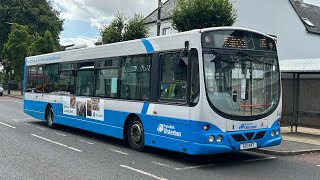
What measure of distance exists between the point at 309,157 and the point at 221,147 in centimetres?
330

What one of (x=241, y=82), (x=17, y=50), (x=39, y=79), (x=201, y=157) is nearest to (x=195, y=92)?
(x=241, y=82)

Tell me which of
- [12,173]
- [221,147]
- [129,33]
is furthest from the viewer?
[129,33]

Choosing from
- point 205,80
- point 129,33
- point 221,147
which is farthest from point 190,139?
point 129,33

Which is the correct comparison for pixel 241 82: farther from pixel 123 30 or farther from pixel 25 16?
pixel 25 16

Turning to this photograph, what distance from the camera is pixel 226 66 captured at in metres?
8.59

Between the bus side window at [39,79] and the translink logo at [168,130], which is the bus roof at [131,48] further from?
the translink logo at [168,130]

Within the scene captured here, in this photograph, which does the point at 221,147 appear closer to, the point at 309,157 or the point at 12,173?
the point at 309,157

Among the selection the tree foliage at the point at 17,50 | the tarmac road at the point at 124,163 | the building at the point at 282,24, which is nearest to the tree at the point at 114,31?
the building at the point at 282,24

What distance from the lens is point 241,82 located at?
8781mm

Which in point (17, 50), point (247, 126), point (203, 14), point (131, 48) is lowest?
point (247, 126)

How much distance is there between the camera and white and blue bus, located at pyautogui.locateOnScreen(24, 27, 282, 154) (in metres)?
8.28

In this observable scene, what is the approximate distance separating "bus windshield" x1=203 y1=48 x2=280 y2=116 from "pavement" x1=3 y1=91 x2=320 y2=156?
5.76 feet

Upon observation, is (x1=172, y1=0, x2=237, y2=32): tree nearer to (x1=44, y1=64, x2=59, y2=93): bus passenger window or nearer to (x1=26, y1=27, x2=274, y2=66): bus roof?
(x1=26, y1=27, x2=274, y2=66): bus roof

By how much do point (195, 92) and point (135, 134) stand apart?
2675 millimetres
